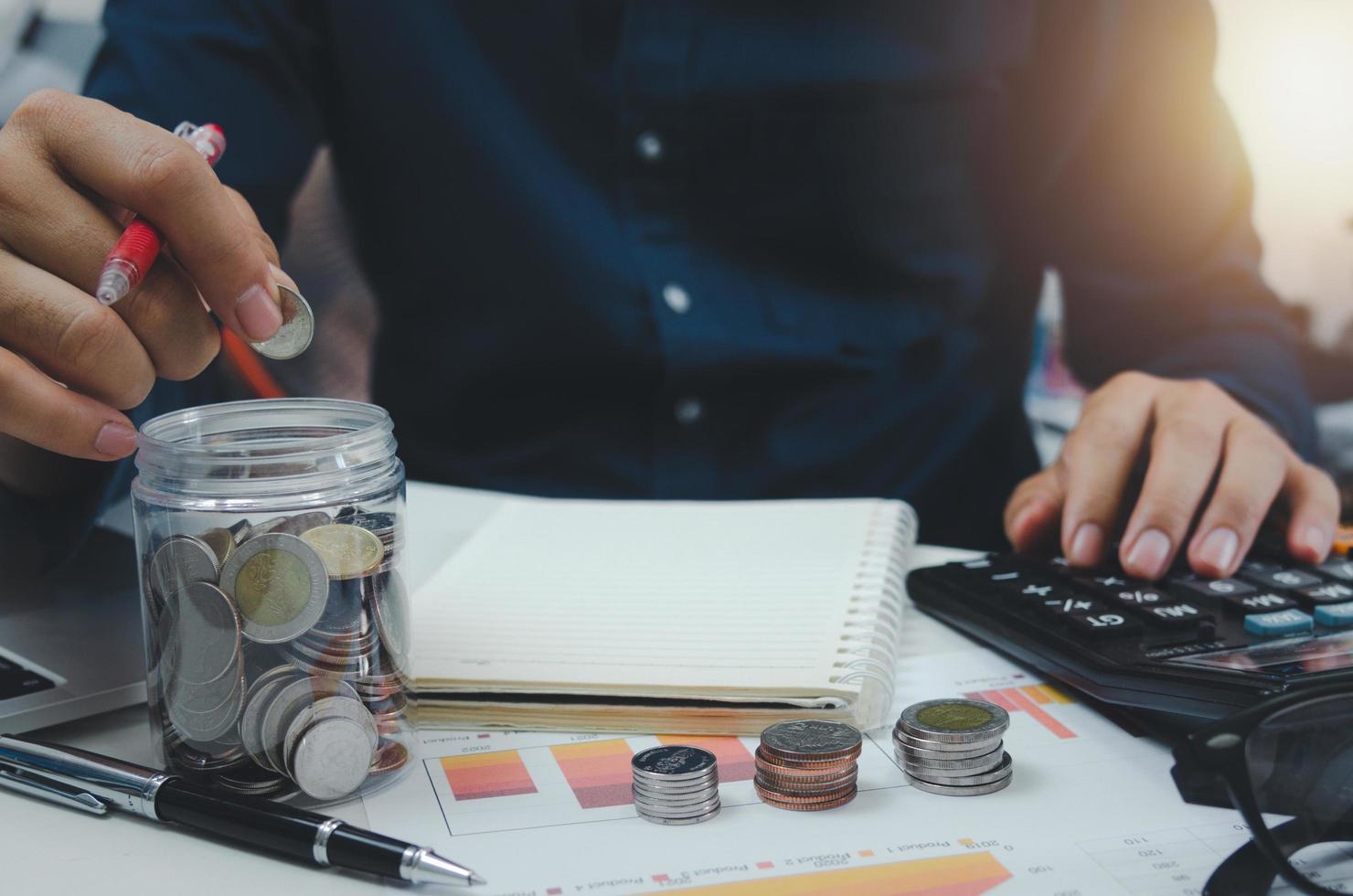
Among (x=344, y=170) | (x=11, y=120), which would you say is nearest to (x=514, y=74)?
(x=344, y=170)

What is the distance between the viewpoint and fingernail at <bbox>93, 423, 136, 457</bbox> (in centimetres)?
44

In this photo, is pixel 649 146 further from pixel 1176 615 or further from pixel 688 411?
pixel 1176 615

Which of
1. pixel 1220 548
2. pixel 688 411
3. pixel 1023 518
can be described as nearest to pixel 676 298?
pixel 688 411

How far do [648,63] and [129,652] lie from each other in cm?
57

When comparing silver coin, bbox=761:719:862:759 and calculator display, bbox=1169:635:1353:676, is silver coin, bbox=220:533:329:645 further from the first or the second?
calculator display, bbox=1169:635:1353:676

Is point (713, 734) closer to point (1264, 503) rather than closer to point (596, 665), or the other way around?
point (596, 665)

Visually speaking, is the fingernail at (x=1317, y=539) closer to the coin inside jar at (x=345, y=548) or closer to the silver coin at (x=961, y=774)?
the silver coin at (x=961, y=774)

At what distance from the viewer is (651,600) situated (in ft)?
1.88

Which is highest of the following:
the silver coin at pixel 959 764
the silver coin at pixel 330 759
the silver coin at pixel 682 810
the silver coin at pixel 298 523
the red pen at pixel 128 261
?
the red pen at pixel 128 261

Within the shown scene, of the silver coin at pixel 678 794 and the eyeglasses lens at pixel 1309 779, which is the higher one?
the silver coin at pixel 678 794

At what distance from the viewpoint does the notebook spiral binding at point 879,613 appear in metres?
0.48

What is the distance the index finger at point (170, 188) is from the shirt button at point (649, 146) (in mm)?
489

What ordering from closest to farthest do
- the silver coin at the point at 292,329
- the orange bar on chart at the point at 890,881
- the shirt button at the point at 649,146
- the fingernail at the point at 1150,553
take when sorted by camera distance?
A: the orange bar on chart at the point at 890,881, the silver coin at the point at 292,329, the fingernail at the point at 1150,553, the shirt button at the point at 649,146

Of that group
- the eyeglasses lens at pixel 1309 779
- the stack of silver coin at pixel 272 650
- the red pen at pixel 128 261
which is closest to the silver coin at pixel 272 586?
the stack of silver coin at pixel 272 650
